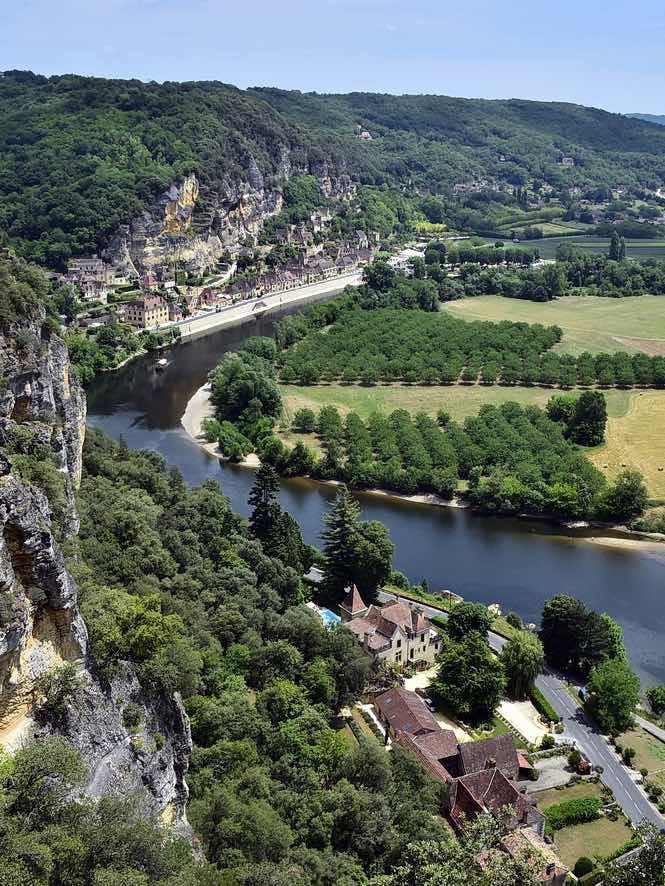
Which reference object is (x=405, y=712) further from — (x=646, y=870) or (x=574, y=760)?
(x=646, y=870)

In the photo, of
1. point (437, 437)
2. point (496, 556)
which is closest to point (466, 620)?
point (496, 556)

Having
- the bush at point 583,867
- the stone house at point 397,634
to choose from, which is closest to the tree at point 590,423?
the stone house at point 397,634

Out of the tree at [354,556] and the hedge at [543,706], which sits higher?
the tree at [354,556]

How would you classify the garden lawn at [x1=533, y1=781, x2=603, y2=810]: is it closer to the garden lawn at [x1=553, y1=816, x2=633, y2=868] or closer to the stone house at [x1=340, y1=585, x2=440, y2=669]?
the garden lawn at [x1=553, y1=816, x2=633, y2=868]

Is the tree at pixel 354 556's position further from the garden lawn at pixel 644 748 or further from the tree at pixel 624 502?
the tree at pixel 624 502

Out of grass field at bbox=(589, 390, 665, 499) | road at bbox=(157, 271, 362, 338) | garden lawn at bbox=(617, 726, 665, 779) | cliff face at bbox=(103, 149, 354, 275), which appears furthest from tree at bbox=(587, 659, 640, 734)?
cliff face at bbox=(103, 149, 354, 275)

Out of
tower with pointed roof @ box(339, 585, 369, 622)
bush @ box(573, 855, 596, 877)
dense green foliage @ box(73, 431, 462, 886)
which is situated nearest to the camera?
dense green foliage @ box(73, 431, 462, 886)

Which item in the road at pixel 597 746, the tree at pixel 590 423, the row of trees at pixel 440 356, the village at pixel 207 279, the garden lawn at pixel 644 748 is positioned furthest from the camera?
the village at pixel 207 279
